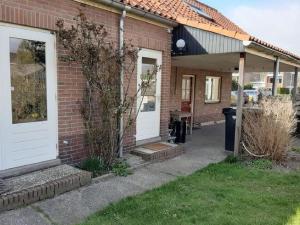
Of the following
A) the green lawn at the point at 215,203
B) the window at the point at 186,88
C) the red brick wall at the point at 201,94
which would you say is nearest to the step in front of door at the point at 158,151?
the green lawn at the point at 215,203

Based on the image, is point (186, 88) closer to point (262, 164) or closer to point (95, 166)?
point (262, 164)

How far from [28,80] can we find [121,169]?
2431mm

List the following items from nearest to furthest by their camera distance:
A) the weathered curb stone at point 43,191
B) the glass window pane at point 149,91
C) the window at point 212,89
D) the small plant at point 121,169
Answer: the weathered curb stone at point 43,191, the small plant at point 121,169, the glass window pane at point 149,91, the window at point 212,89

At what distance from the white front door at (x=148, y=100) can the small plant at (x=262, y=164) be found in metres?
2.63

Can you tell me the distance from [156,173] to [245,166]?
7.19 ft

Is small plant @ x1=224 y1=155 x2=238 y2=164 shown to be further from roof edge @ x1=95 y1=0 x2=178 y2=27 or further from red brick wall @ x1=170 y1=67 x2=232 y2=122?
red brick wall @ x1=170 y1=67 x2=232 y2=122

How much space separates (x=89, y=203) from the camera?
4.25 m

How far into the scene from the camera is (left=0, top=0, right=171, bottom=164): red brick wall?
179 inches

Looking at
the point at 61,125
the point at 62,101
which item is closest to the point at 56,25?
the point at 62,101

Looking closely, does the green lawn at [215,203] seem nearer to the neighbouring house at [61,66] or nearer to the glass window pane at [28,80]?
the neighbouring house at [61,66]

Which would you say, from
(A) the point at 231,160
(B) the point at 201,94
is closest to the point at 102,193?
(A) the point at 231,160

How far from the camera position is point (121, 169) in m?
5.64

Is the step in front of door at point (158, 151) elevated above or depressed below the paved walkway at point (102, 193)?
above

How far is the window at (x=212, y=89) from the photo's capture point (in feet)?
44.1
